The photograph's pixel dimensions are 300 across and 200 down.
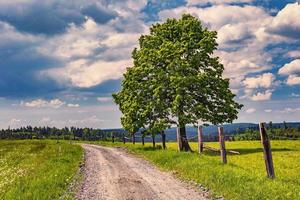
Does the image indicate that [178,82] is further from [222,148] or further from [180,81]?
[222,148]

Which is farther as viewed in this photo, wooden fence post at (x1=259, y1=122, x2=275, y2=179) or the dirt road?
wooden fence post at (x1=259, y1=122, x2=275, y2=179)

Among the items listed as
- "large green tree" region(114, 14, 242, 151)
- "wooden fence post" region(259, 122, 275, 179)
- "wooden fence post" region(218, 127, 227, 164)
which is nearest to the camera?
"wooden fence post" region(259, 122, 275, 179)

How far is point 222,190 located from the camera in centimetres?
1571

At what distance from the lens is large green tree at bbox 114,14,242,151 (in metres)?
39.4

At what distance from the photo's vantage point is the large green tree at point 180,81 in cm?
3944

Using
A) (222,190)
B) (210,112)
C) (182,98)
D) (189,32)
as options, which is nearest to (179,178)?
(222,190)

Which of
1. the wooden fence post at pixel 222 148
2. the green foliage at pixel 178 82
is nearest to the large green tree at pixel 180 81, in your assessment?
the green foliage at pixel 178 82

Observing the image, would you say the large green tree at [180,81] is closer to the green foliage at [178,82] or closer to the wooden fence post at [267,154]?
the green foliage at [178,82]

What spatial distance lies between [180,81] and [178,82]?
398 millimetres

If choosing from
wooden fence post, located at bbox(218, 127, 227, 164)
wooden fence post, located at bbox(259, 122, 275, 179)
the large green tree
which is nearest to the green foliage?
the large green tree

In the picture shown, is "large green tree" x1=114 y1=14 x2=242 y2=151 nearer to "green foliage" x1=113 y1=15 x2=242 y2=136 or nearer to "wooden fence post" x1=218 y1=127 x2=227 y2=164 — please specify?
"green foliage" x1=113 y1=15 x2=242 y2=136

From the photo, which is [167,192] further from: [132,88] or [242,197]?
[132,88]

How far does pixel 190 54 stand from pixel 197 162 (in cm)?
2070

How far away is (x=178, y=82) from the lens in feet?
127
